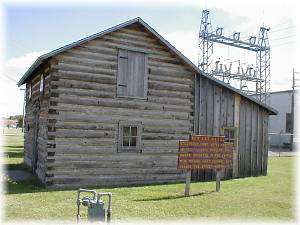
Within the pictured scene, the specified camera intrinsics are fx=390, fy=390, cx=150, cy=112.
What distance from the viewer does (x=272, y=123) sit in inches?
2036

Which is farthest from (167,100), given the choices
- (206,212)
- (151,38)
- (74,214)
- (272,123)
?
(272,123)

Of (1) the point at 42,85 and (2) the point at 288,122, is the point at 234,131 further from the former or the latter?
(2) the point at 288,122

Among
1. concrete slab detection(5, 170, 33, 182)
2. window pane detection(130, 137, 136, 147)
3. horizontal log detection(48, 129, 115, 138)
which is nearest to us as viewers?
horizontal log detection(48, 129, 115, 138)


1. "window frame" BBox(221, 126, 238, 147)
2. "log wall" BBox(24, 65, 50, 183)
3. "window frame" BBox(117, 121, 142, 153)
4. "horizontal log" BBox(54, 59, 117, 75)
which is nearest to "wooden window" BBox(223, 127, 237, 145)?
"window frame" BBox(221, 126, 238, 147)

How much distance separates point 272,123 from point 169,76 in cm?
3739

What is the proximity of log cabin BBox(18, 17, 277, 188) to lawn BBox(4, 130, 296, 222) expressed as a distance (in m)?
1.26

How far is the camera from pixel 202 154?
14.9m

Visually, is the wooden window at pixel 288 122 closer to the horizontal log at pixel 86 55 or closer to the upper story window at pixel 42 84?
the horizontal log at pixel 86 55

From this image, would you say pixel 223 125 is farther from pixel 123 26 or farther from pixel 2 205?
pixel 2 205

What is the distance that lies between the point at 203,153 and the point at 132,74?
4.62 m

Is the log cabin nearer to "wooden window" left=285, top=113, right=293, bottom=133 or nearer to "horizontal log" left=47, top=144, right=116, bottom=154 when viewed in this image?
"horizontal log" left=47, top=144, right=116, bottom=154

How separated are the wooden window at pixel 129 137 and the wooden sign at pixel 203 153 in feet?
9.40

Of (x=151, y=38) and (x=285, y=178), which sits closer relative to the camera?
(x=151, y=38)

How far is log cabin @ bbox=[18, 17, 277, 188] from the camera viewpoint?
15.2 metres
